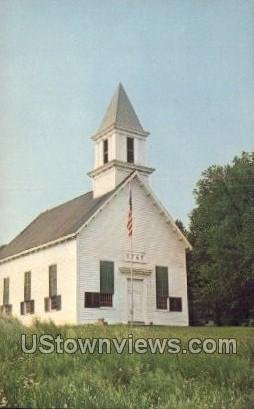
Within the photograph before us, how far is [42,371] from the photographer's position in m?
8.85

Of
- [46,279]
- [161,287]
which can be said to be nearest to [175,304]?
[161,287]

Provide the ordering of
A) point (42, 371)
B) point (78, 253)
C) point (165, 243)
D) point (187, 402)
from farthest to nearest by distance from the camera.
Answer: point (165, 243)
point (78, 253)
point (42, 371)
point (187, 402)

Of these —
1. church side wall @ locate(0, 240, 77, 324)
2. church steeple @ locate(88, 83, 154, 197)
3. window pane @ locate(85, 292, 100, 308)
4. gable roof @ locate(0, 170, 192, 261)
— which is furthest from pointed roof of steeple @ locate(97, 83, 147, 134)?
window pane @ locate(85, 292, 100, 308)

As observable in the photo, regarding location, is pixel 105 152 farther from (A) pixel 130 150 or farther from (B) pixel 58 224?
(B) pixel 58 224

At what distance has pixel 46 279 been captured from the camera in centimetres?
1883

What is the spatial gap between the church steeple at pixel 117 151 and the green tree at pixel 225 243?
247 centimetres

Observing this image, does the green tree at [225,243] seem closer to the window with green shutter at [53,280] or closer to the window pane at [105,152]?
the window pane at [105,152]

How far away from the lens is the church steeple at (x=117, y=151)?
20859mm

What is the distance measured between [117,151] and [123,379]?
12.6 metres

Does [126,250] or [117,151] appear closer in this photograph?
[126,250]

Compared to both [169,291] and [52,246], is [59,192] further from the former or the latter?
[169,291]

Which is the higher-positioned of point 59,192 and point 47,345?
point 59,192

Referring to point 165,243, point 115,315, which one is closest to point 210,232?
point 165,243

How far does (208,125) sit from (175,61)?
1342 mm
